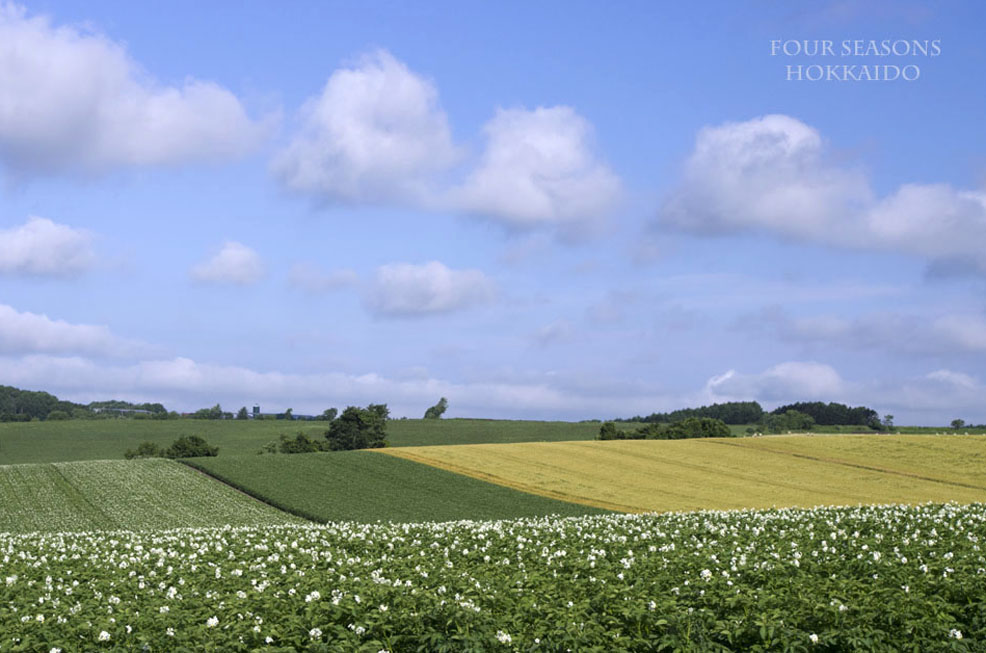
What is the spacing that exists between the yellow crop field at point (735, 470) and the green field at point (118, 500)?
14024 millimetres

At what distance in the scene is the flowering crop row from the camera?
10055 mm

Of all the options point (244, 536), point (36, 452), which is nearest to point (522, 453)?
point (244, 536)

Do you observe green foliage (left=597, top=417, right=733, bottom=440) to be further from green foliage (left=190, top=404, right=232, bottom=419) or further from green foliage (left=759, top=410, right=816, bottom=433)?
green foliage (left=190, top=404, right=232, bottom=419)

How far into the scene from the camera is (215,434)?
11181 cm

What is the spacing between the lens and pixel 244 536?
2070 centimetres

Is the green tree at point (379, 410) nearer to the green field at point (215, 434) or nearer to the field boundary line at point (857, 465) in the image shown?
the green field at point (215, 434)

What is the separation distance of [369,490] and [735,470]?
931 inches

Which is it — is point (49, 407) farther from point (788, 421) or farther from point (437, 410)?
point (788, 421)

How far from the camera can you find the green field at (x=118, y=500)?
123 ft

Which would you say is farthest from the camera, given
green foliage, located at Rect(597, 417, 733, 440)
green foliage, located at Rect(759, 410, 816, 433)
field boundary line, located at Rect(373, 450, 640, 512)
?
green foliage, located at Rect(759, 410, 816, 433)

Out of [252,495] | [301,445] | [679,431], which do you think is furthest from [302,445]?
[252,495]

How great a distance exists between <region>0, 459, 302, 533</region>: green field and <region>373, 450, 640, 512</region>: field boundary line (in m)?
12.6

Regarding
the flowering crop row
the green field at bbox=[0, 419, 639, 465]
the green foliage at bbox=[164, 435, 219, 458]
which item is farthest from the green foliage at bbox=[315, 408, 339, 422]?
the flowering crop row

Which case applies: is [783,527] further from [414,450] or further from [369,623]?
[414,450]
